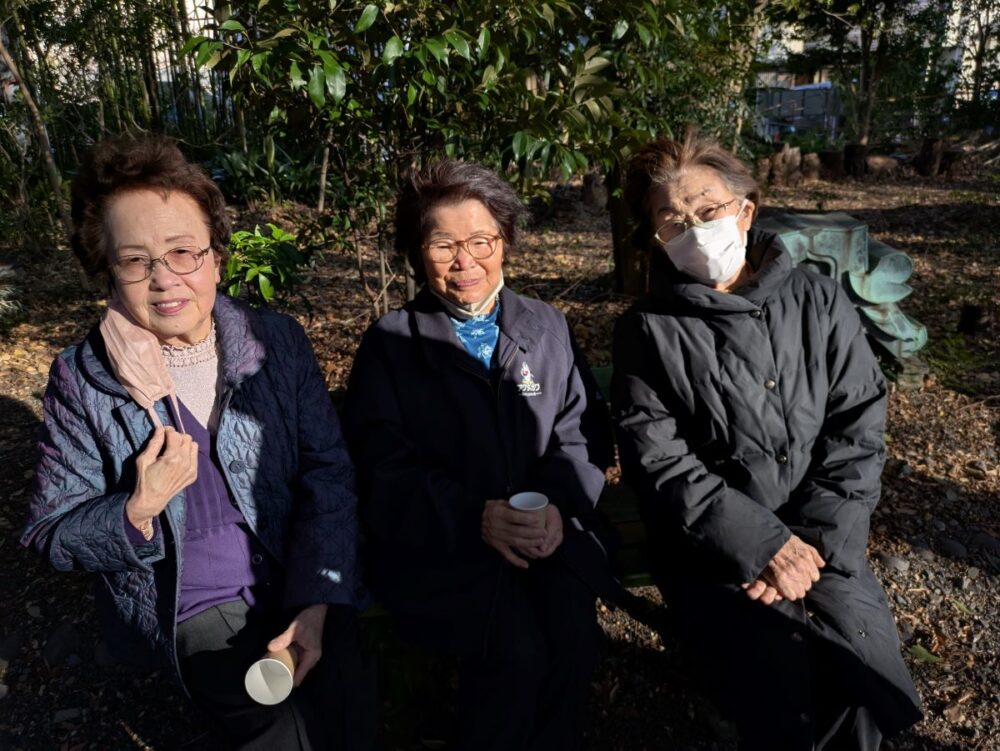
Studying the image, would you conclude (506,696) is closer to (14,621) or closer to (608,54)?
(14,621)

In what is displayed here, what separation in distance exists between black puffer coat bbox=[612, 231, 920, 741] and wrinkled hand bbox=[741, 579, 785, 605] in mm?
32

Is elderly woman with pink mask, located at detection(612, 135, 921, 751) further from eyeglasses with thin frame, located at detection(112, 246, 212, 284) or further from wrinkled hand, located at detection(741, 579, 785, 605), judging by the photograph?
eyeglasses with thin frame, located at detection(112, 246, 212, 284)

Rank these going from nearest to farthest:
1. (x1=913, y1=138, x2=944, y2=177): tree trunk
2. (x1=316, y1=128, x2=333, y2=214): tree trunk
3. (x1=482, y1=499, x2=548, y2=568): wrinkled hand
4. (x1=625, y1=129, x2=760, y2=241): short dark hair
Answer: (x1=482, y1=499, x2=548, y2=568): wrinkled hand
(x1=625, y1=129, x2=760, y2=241): short dark hair
(x1=316, y1=128, x2=333, y2=214): tree trunk
(x1=913, y1=138, x2=944, y2=177): tree trunk

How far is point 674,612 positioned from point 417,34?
221 cm

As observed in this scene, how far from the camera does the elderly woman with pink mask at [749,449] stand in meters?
2.09

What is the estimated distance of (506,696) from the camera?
213 cm

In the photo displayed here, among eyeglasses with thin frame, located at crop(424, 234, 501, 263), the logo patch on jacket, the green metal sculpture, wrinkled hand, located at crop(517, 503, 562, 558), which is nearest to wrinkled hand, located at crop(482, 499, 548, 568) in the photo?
wrinkled hand, located at crop(517, 503, 562, 558)

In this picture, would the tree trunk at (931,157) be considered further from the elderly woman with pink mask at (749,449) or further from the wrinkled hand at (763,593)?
the wrinkled hand at (763,593)

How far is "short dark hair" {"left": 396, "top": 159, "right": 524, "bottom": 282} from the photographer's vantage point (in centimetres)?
237

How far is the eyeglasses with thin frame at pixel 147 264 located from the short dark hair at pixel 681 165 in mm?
1461

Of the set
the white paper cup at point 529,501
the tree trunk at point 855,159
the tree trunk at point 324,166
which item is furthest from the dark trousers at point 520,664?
the tree trunk at point 855,159

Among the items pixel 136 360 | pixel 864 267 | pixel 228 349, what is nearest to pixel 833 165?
pixel 864 267

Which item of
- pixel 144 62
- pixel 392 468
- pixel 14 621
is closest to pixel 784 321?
pixel 392 468

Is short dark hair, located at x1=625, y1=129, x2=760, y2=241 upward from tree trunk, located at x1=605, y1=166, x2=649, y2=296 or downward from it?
upward
